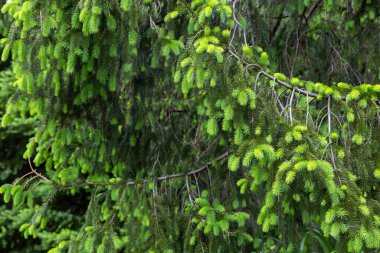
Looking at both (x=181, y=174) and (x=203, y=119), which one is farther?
(x=203, y=119)

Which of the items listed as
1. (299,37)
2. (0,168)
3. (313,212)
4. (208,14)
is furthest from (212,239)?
(0,168)

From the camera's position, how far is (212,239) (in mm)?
3336

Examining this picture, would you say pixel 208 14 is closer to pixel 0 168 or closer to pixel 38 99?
pixel 38 99

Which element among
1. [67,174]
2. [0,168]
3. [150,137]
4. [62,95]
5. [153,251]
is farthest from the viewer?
[0,168]

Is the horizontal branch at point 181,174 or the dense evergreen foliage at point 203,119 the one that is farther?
the horizontal branch at point 181,174

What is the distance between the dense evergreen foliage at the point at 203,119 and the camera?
255 cm

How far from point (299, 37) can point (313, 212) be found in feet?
6.01

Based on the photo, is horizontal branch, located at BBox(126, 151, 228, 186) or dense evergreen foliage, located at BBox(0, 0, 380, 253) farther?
horizontal branch, located at BBox(126, 151, 228, 186)

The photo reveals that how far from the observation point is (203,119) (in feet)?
14.6

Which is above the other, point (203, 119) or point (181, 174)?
point (203, 119)

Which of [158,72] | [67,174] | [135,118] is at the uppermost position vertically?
[158,72]

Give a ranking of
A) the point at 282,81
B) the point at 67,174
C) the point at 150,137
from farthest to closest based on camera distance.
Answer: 1. the point at 150,137
2. the point at 67,174
3. the point at 282,81

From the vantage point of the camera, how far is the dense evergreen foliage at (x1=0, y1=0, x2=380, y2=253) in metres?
2.55

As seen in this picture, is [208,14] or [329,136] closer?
[329,136]
